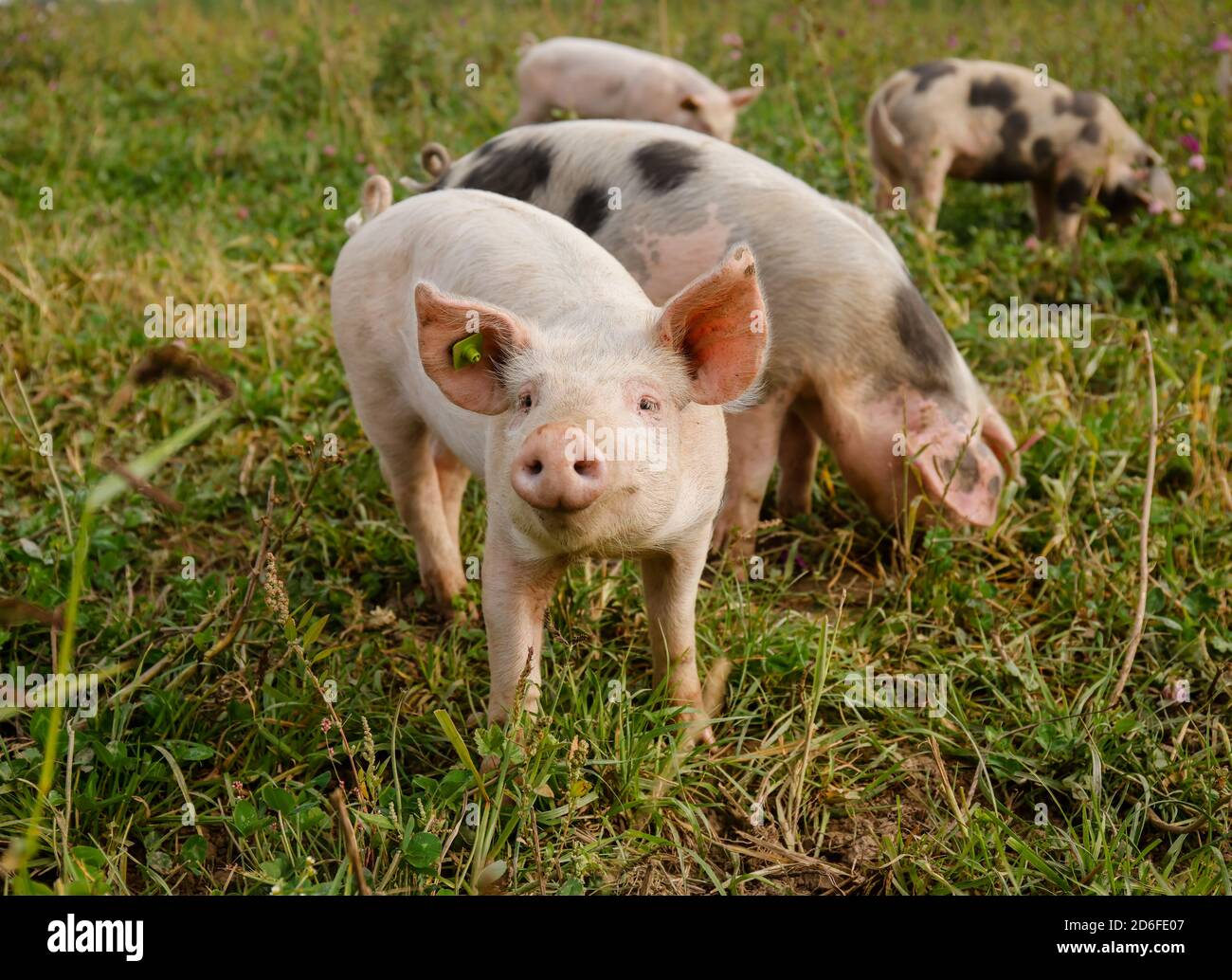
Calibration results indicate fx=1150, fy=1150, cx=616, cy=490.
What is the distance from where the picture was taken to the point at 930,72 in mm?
6855

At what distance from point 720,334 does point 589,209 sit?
1398 mm

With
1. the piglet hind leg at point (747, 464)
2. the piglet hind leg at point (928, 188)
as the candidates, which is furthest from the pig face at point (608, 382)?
the piglet hind leg at point (928, 188)

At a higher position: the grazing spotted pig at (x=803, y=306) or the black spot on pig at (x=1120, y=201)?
the grazing spotted pig at (x=803, y=306)

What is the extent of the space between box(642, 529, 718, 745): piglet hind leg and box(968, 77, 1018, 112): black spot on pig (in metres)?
5.06

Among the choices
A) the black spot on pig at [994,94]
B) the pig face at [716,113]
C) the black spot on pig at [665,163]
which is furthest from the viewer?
the pig face at [716,113]

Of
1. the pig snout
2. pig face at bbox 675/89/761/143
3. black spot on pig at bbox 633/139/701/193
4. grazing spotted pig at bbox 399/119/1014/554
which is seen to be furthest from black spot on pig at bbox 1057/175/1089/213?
the pig snout

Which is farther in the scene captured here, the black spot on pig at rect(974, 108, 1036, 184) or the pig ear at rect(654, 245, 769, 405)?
the black spot on pig at rect(974, 108, 1036, 184)

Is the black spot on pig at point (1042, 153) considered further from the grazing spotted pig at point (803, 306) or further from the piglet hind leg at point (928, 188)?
the grazing spotted pig at point (803, 306)

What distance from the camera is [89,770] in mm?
2703

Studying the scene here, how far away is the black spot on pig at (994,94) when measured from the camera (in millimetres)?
6754

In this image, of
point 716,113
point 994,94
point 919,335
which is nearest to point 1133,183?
point 994,94

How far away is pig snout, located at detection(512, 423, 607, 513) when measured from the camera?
194cm

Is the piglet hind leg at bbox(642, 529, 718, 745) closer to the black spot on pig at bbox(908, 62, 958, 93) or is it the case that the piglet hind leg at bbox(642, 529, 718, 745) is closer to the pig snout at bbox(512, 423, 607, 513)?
the pig snout at bbox(512, 423, 607, 513)

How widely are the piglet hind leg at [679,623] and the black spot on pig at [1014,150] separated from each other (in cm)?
485
